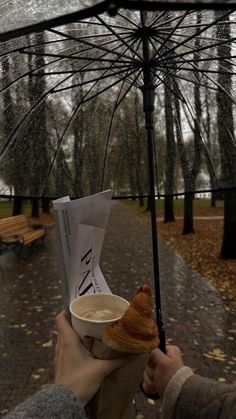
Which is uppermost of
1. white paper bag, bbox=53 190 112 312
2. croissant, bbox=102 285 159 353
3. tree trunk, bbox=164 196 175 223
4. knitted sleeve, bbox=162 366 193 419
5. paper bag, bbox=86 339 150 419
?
white paper bag, bbox=53 190 112 312

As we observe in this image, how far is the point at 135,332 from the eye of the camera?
96 centimetres

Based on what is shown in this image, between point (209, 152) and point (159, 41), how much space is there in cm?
89

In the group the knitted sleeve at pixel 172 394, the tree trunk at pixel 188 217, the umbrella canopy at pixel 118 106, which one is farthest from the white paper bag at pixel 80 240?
the tree trunk at pixel 188 217

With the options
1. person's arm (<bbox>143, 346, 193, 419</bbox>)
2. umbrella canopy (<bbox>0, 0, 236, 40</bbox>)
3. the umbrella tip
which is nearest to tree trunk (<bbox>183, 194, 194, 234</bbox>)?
person's arm (<bbox>143, 346, 193, 419</bbox>)

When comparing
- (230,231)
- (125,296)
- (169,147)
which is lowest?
(125,296)

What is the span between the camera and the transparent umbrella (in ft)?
6.09

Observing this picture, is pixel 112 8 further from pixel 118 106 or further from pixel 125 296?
pixel 125 296

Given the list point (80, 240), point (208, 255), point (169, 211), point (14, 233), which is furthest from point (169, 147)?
point (169, 211)

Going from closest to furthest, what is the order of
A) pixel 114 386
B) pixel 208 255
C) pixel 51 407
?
pixel 51 407 < pixel 114 386 < pixel 208 255

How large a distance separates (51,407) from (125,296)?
563cm

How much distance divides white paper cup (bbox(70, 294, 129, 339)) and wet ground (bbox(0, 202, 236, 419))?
2.47m

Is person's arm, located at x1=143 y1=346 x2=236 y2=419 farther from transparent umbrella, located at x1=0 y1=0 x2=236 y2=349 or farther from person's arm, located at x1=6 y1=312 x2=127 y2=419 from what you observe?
person's arm, located at x1=6 y1=312 x2=127 y2=419

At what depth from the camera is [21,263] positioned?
30.1 feet

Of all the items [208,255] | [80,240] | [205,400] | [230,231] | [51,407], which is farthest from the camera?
[208,255]
